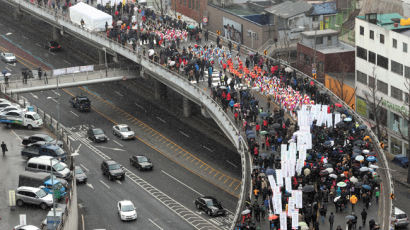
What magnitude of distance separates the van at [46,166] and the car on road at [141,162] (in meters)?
14.7

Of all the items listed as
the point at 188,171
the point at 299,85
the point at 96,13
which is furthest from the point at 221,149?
the point at 96,13

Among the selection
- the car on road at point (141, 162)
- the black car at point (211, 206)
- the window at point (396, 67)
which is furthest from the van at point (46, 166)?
the window at point (396, 67)

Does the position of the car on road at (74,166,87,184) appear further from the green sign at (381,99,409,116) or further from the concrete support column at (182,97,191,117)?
the green sign at (381,99,409,116)

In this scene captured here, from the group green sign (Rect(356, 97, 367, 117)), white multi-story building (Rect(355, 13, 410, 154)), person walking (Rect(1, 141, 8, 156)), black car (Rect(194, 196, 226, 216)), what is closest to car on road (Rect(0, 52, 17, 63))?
person walking (Rect(1, 141, 8, 156))

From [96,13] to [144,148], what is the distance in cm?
2735

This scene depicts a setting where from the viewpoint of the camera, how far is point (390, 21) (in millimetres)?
103062

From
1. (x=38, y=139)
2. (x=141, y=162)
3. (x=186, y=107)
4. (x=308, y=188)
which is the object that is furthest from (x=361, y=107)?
(x=308, y=188)

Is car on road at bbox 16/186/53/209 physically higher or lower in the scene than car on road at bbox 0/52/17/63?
higher

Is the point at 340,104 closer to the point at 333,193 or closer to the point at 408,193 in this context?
the point at 408,193

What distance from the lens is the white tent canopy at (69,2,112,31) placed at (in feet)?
395

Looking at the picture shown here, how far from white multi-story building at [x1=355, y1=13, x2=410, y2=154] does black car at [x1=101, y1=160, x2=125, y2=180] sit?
30.7 meters

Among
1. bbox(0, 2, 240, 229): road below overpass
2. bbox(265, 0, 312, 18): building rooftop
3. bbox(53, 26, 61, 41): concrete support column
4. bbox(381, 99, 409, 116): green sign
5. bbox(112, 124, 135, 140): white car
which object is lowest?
bbox(0, 2, 240, 229): road below overpass

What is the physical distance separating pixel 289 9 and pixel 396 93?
3340cm

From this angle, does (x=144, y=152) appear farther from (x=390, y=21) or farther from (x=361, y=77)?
(x=390, y=21)
